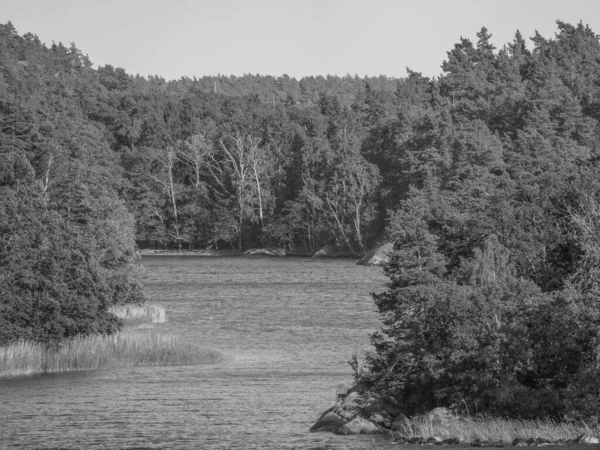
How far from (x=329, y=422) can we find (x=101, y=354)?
52.4ft

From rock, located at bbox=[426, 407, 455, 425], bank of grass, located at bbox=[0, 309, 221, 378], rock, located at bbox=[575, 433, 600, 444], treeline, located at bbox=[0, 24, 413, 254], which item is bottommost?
rock, located at bbox=[575, 433, 600, 444]

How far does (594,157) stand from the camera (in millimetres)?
49688

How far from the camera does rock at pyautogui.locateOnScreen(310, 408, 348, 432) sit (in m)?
34.7

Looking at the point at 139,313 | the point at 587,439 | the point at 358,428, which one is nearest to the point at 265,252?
the point at 139,313

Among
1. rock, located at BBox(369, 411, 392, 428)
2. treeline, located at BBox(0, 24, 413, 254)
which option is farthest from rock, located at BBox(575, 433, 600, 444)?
treeline, located at BBox(0, 24, 413, 254)

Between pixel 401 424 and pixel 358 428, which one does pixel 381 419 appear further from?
pixel 401 424

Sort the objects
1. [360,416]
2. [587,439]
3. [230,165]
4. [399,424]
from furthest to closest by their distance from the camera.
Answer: [230,165] → [360,416] → [399,424] → [587,439]

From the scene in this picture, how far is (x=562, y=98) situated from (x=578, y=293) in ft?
296

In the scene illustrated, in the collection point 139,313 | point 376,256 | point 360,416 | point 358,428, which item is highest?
point 376,256

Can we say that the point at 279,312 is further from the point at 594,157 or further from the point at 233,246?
the point at 233,246

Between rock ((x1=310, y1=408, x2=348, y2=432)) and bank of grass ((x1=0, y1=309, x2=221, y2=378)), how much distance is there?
15.4m

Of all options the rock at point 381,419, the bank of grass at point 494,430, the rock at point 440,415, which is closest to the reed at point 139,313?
the rock at point 381,419

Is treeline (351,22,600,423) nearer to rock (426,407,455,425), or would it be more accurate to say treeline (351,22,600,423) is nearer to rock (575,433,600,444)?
rock (426,407,455,425)

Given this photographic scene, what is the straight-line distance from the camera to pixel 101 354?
4753cm
